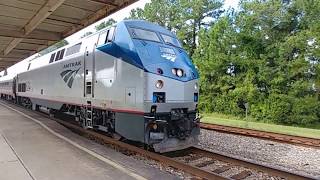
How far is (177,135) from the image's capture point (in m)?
8.58

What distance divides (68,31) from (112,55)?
9.22m

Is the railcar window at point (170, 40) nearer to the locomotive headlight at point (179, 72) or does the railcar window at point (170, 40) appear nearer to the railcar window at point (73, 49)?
the locomotive headlight at point (179, 72)

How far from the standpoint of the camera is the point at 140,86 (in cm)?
786

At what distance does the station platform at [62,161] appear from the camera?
598 centimetres

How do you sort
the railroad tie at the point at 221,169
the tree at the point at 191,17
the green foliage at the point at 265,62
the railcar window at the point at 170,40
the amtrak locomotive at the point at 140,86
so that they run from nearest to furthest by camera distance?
the railroad tie at the point at 221,169 → the amtrak locomotive at the point at 140,86 → the railcar window at the point at 170,40 → the green foliage at the point at 265,62 → the tree at the point at 191,17

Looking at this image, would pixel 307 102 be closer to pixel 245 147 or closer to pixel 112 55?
pixel 245 147

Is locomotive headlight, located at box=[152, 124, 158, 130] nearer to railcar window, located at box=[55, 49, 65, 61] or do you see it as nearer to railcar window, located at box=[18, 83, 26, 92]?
railcar window, located at box=[55, 49, 65, 61]

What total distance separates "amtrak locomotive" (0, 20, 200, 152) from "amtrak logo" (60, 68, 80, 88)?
749 mm

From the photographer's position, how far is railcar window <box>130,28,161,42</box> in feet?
28.1

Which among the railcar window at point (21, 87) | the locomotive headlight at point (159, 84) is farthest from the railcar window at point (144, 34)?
the railcar window at point (21, 87)

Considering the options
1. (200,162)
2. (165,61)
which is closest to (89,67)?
(165,61)

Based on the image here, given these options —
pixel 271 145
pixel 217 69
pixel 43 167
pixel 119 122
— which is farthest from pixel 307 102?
pixel 43 167

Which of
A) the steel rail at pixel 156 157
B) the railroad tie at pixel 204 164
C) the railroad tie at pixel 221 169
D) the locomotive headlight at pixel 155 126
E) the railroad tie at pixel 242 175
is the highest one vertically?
the locomotive headlight at pixel 155 126

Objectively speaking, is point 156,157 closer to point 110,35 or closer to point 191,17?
point 110,35
